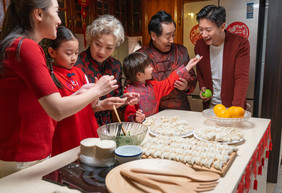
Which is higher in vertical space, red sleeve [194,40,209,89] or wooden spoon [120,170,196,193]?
red sleeve [194,40,209,89]

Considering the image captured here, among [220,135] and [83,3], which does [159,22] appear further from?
[83,3]

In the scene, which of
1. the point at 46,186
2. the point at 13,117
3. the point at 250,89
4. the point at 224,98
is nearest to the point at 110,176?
the point at 46,186

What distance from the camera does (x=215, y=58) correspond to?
2189 millimetres

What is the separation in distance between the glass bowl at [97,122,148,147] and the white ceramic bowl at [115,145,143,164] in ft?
0.18

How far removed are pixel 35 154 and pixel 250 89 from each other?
2456 mm

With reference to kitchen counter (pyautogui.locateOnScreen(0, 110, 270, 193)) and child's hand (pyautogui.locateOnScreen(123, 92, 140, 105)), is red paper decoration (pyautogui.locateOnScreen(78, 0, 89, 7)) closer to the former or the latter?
child's hand (pyautogui.locateOnScreen(123, 92, 140, 105))

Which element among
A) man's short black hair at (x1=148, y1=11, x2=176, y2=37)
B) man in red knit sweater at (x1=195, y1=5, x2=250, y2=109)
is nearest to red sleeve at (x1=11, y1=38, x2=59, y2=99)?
man's short black hair at (x1=148, y1=11, x2=176, y2=37)

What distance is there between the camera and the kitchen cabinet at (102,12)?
3135 mm

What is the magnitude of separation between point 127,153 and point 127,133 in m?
0.20

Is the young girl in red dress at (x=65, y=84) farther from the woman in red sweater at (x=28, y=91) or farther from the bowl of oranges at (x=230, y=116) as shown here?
the bowl of oranges at (x=230, y=116)

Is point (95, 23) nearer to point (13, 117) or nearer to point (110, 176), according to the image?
point (13, 117)

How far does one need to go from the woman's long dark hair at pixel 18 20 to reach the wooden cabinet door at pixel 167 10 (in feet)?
8.46

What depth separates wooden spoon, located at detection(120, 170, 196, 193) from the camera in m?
0.71

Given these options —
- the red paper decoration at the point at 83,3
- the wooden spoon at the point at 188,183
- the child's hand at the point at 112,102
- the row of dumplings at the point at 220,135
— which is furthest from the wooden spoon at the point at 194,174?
the red paper decoration at the point at 83,3
